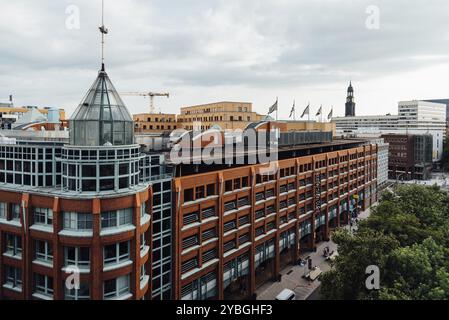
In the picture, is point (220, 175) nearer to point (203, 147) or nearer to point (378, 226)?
point (203, 147)

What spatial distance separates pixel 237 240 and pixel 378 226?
16669 mm

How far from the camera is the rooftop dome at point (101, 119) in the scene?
2506 centimetres

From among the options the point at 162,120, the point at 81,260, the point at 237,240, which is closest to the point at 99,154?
the point at 81,260

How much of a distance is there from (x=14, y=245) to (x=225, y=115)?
5625 cm

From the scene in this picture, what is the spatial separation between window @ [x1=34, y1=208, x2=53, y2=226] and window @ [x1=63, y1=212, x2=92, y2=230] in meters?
1.99

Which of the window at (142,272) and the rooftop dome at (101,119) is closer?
the rooftop dome at (101,119)

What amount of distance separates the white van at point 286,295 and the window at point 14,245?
87.4 feet

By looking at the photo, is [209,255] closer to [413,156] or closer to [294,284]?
[294,284]

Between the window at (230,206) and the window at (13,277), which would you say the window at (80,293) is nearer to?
the window at (13,277)

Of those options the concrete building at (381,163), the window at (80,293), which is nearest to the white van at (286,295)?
the window at (80,293)

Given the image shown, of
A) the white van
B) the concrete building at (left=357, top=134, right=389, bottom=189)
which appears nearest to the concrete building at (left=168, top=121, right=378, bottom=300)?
the white van

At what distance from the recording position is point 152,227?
2956 cm

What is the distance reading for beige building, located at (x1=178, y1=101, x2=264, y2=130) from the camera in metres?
77.9

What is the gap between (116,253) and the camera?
25.1 m
